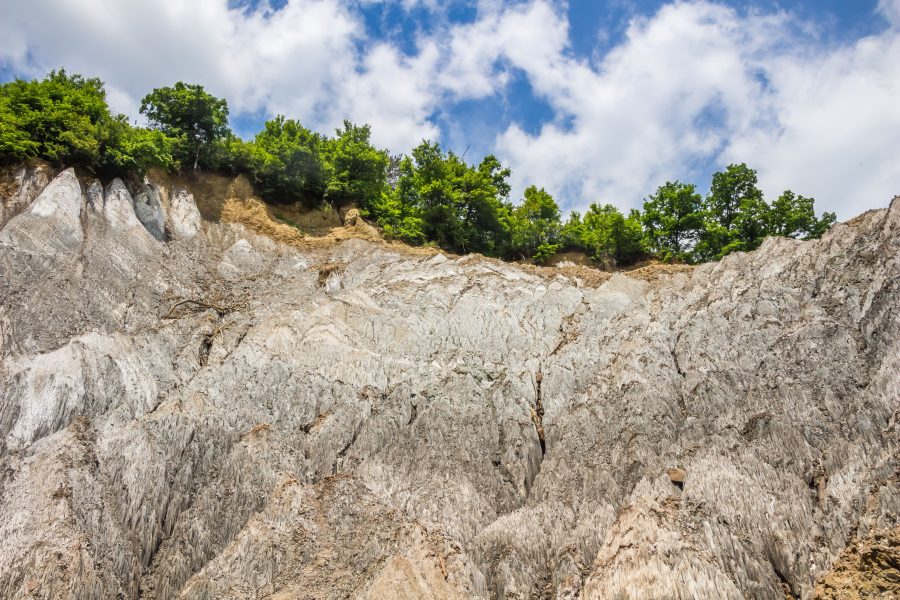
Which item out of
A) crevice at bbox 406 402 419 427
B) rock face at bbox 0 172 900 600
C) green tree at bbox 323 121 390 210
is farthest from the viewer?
green tree at bbox 323 121 390 210

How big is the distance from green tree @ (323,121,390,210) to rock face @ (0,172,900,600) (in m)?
10.2

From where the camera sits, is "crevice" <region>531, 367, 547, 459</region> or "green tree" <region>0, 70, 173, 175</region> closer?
"crevice" <region>531, 367, 547, 459</region>

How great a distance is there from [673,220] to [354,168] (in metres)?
16.9

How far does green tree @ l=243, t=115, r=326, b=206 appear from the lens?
2584cm

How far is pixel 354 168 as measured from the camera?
27797mm

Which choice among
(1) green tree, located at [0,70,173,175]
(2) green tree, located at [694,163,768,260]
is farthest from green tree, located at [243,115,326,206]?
(2) green tree, located at [694,163,768,260]

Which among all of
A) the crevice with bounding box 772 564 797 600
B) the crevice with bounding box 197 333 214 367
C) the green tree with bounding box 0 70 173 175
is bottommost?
the crevice with bounding box 772 564 797 600

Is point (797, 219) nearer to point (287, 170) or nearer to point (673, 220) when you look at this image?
point (673, 220)

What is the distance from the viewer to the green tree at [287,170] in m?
25.8

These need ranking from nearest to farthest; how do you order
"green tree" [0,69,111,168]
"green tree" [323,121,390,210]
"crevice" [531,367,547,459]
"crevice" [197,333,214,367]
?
"crevice" [531,367,547,459] < "crevice" [197,333,214,367] < "green tree" [0,69,111,168] < "green tree" [323,121,390,210]

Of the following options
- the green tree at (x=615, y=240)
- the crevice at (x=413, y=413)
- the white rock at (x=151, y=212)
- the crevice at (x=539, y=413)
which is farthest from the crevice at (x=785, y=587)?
the white rock at (x=151, y=212)

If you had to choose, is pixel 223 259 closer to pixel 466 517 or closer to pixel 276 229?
pixel 276 229

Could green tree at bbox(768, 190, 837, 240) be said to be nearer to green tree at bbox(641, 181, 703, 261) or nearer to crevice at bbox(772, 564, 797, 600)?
green tree at bbox(641, 181, 703, 261)

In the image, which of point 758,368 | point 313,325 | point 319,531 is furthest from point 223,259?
point 758,368
